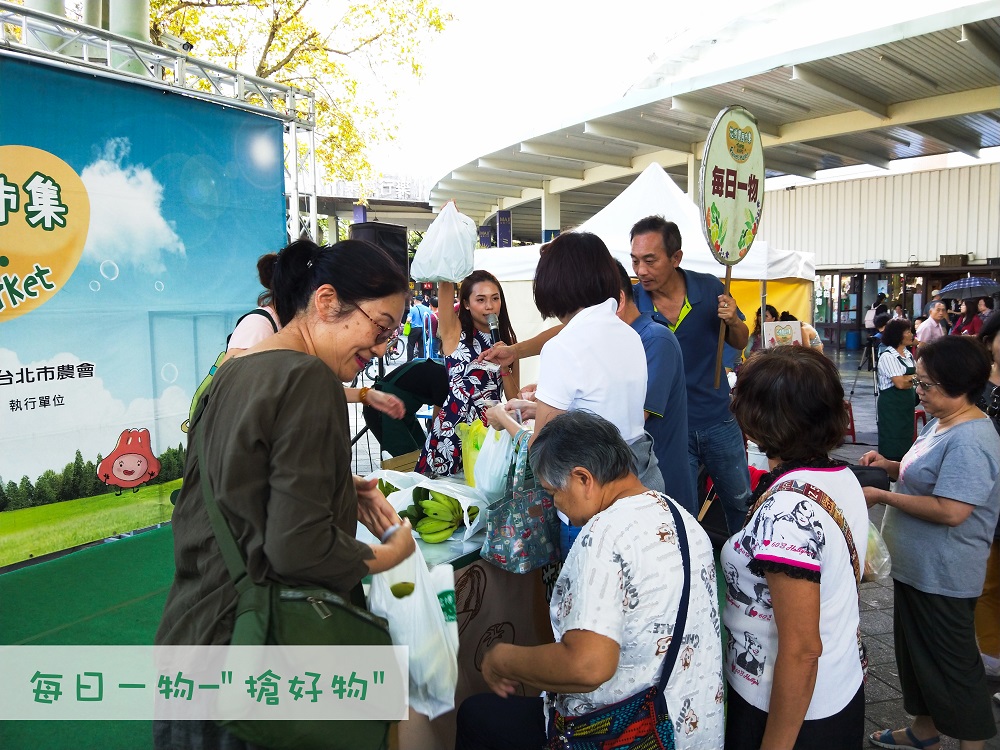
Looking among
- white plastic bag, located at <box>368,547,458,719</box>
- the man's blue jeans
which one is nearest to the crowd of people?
white plastic bag, located at <box>368,547,458,719</box>

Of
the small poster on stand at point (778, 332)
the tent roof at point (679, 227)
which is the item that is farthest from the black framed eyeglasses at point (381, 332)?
the tent roof at point (679, 227)

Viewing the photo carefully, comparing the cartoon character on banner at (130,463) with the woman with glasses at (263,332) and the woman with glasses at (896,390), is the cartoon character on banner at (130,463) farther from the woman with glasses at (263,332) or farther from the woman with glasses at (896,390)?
the woman with glasses at (896,390)

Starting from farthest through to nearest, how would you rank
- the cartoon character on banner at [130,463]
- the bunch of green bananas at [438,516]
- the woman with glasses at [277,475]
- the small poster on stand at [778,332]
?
1. the small poster on stand at [778,332]
2. the cartoon character on banner at [130,463]
3. the bunch of green bananas at [438,516]
4. the woman with glasses at [277,475]

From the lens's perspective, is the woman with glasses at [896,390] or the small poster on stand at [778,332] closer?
the woman with glasses at [896,390]

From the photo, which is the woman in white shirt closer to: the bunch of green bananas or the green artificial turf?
the bunch of green bananas

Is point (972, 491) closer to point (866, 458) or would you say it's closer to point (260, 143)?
point (866, 458)

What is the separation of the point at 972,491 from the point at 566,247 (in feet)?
4.85

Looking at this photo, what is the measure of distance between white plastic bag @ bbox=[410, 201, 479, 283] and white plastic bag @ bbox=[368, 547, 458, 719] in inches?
111

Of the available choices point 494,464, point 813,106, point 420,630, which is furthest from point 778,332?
point 813,106

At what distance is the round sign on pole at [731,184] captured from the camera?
3.07 metres

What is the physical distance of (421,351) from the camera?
11453 millimetres

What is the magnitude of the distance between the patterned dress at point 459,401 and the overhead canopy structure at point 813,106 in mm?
6855

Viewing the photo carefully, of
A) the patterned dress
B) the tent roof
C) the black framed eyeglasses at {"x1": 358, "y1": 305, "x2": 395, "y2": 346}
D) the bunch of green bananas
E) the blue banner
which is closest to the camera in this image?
the black framed eyeglasses at {"x1": 358, "y1": 305, "x2": 395, "y2": 346}

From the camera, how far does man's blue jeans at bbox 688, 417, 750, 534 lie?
10.4 feet
